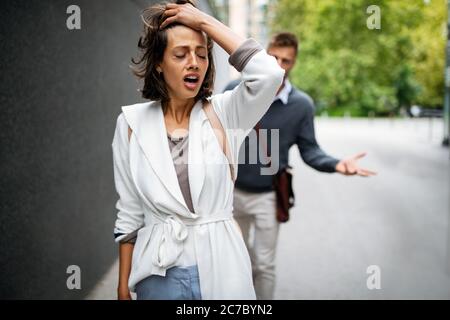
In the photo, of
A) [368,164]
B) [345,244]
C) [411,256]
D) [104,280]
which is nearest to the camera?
[104,280]

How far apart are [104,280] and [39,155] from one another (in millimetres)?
1723

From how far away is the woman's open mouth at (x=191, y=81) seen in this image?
1.59m

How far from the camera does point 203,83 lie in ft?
5.66

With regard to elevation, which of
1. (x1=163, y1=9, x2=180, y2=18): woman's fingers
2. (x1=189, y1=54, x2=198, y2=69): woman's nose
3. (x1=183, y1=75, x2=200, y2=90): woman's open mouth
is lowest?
(x1=183, y1=75, x2=200, y2=90): woman's open mouth

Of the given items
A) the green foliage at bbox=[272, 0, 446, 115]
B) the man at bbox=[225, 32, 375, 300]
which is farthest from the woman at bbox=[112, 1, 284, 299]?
the green foliage at bbox=[272, 0, 446, 115]

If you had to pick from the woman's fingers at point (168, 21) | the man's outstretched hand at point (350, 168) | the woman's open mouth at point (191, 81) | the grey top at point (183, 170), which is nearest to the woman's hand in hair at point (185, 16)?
the woman's fingers at point (168, 21)

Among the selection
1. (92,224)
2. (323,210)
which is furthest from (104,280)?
(323,210)

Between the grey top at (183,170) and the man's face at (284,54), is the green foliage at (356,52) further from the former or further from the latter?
the grey top at (183,170)

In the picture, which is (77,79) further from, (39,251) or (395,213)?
(395,213)

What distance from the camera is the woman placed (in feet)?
5.15

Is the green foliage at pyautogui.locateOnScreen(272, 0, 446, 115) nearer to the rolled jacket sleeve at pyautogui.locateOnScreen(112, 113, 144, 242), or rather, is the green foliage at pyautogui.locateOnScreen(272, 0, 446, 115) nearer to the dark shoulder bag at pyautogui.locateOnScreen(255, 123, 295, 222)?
the dark shoulder bag at pyautogui.locateOnScreen(255, 123, 295, 222)

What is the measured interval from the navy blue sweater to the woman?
1.48 meters

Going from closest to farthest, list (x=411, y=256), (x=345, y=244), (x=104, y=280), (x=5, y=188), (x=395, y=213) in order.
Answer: (x=5, y=188), (x=104, y=280), (x=411, y=256), (x=345, y=244), (x=395, y=213)
